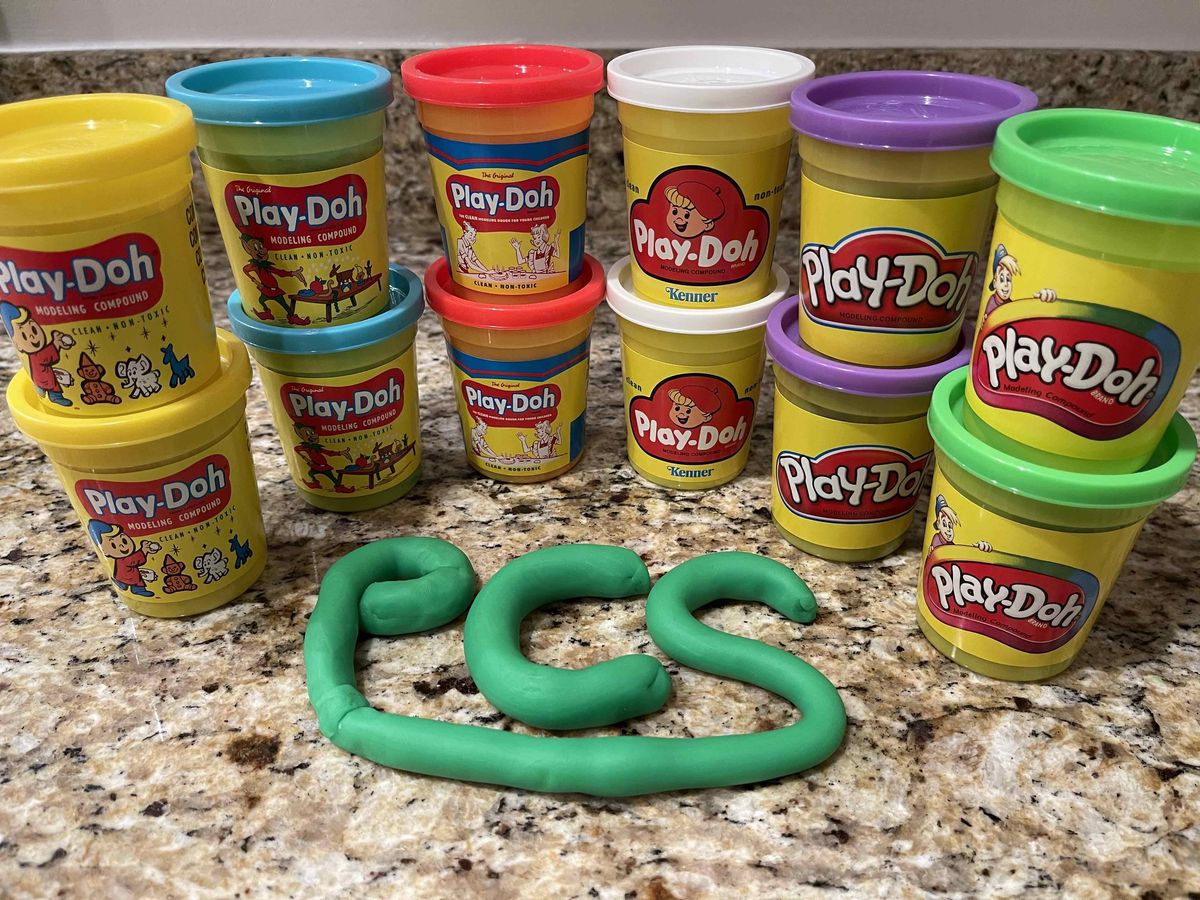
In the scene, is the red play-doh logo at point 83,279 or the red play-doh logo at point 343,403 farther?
the red play-doh logo at point 343,403

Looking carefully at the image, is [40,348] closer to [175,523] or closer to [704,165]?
[175,523]

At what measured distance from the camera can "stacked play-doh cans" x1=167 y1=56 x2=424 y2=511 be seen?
746 mm

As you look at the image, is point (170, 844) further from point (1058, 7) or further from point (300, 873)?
point (1058, 7)

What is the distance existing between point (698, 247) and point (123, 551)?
548 mm

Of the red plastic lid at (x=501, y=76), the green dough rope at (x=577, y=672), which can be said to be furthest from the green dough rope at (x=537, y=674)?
the red plastic lid at (x=501, y=76)

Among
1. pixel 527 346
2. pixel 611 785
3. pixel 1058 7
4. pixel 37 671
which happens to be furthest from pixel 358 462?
pixel 1058 7

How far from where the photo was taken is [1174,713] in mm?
674

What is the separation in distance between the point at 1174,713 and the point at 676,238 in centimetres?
55

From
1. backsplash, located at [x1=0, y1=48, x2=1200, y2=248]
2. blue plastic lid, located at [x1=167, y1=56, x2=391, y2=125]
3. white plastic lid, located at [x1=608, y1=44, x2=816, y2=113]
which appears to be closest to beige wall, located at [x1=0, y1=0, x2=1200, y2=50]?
backsplash, located at [x1=0, y1=48, x2=1200, y2=248]

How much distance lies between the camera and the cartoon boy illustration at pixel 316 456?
87 centimetres

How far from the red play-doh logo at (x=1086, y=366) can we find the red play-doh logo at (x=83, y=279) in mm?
588

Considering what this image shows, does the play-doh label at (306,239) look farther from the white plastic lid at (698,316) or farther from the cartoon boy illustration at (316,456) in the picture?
the white plastic lid at (698,316)

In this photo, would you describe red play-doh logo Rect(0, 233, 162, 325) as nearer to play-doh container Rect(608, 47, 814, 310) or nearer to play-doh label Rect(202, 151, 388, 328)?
play-doh label Rect(202, 151, 388, 328)

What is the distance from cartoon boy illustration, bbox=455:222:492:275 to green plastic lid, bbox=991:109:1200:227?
45 centimetres
